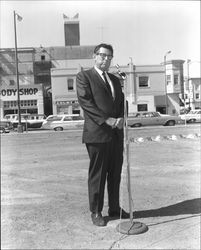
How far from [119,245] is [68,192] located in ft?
5.92

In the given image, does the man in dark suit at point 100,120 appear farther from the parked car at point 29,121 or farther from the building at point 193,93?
the building at point 193,93

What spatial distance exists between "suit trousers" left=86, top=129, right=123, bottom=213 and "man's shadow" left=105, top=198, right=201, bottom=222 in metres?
0.20

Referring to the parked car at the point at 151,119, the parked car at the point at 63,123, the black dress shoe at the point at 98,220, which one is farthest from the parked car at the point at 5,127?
the black dress shoe at the point at 98,220

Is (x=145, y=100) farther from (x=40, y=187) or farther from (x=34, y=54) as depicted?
(x=40, y=187)

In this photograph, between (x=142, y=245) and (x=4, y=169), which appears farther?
(x=4, y=169)

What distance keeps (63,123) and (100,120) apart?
23138mm

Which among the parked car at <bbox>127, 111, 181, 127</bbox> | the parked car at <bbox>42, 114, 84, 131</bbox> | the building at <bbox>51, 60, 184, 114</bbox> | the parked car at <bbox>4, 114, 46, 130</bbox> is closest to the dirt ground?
the parked car at <bbox>42, 114, 84, 131</bbox>

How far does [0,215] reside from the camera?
3.77 metres

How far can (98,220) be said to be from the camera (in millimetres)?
3621

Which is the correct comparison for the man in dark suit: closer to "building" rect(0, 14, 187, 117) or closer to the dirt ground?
the dirt ground

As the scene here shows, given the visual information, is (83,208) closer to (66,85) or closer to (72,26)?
(72,26)

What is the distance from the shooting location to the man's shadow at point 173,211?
12.9 ft

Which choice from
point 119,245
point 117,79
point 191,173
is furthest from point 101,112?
point 191,173

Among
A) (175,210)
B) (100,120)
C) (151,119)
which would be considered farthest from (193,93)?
(100,120)
